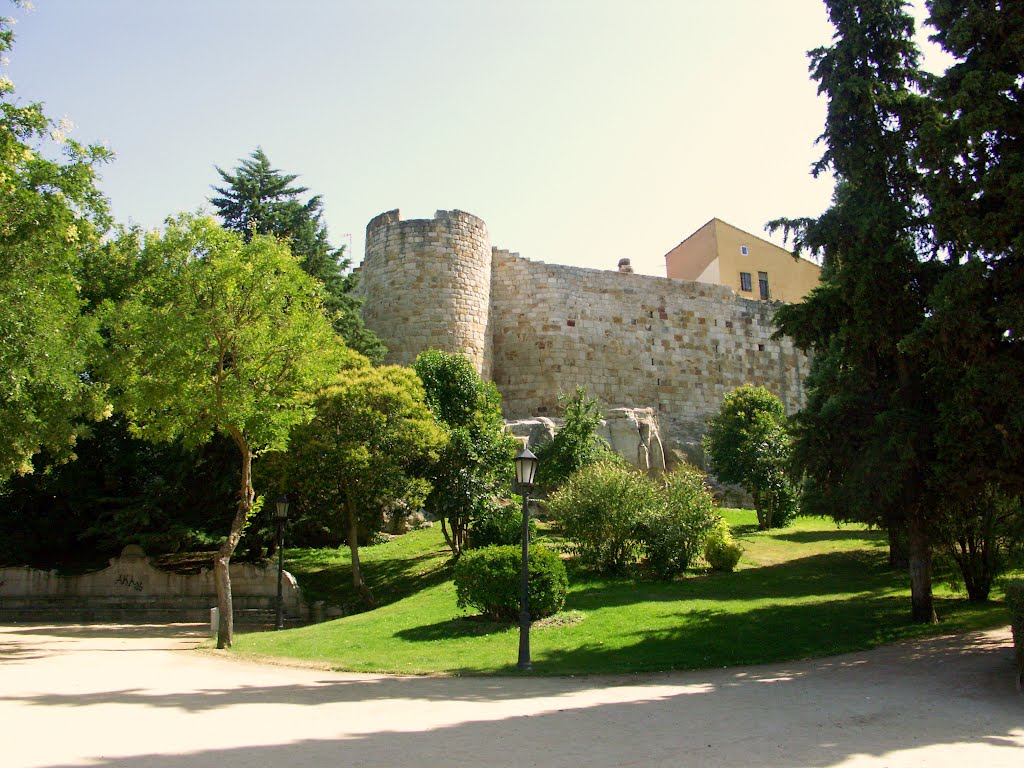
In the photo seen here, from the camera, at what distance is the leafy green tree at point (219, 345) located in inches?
540

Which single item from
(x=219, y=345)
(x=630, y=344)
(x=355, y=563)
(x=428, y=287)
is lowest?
(x=355, y=563)

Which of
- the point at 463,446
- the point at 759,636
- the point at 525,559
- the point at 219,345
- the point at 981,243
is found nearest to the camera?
the point at 981,243

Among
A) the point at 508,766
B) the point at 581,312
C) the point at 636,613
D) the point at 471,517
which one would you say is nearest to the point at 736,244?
the point at 581,312

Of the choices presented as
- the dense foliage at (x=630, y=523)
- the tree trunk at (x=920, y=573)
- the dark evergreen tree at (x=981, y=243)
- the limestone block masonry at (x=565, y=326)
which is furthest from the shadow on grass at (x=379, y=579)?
the dark evergreen tree at (x=981, y=243)

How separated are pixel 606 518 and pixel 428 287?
13.3m

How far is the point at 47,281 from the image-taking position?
1327 centimetres

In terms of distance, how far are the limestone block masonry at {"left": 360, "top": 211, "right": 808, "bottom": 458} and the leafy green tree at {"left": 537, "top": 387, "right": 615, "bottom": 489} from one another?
5890 millimetres

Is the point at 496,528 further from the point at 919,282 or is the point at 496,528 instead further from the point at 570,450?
the point at 919,282

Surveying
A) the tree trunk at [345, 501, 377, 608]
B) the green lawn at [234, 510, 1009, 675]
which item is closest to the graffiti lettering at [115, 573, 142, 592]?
the tree trunk at [345, 501, 377, 608]

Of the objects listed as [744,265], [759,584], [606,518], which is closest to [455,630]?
[606,518]

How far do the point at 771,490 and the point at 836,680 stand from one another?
16.1m

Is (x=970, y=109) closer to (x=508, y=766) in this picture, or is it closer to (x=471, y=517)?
(x=508, y=766)

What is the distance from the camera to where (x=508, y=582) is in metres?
13.6

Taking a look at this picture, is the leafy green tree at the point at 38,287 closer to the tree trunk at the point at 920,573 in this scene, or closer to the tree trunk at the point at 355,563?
the tree trunk at the point at 355,563
